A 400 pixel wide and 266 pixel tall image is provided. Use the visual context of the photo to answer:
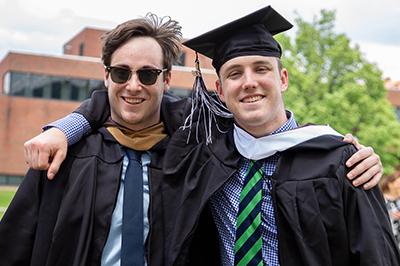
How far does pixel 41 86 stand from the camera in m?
37.4

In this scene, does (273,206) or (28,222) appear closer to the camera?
(273,206)

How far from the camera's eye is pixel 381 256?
2.57m

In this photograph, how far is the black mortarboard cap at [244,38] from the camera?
300 centimetres

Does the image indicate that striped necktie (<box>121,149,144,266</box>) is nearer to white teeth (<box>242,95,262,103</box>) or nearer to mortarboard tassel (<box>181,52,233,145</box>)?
mortarboard tassel (<box>181,52,233,145</box>)

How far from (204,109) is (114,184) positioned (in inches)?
26.8

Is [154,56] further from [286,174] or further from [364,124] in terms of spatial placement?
[364,124]

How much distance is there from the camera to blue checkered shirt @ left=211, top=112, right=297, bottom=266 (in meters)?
2.74

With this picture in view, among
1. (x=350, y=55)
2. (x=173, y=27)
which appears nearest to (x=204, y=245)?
(x=173, y=27)

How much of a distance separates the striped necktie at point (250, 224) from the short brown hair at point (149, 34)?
820mm

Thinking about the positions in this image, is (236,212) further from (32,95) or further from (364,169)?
(32,95)

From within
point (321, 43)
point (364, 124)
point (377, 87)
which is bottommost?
point (364, 124)

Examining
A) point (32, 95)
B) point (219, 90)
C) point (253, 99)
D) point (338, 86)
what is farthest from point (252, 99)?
point (32, 95)

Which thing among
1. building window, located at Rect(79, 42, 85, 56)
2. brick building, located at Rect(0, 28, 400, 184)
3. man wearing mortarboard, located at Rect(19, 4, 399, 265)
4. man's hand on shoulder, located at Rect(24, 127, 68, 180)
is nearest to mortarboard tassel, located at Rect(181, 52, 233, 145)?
man wearing mortarboard, located at Rect(19, 4, 399, 265)

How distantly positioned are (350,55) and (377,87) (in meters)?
1.55
